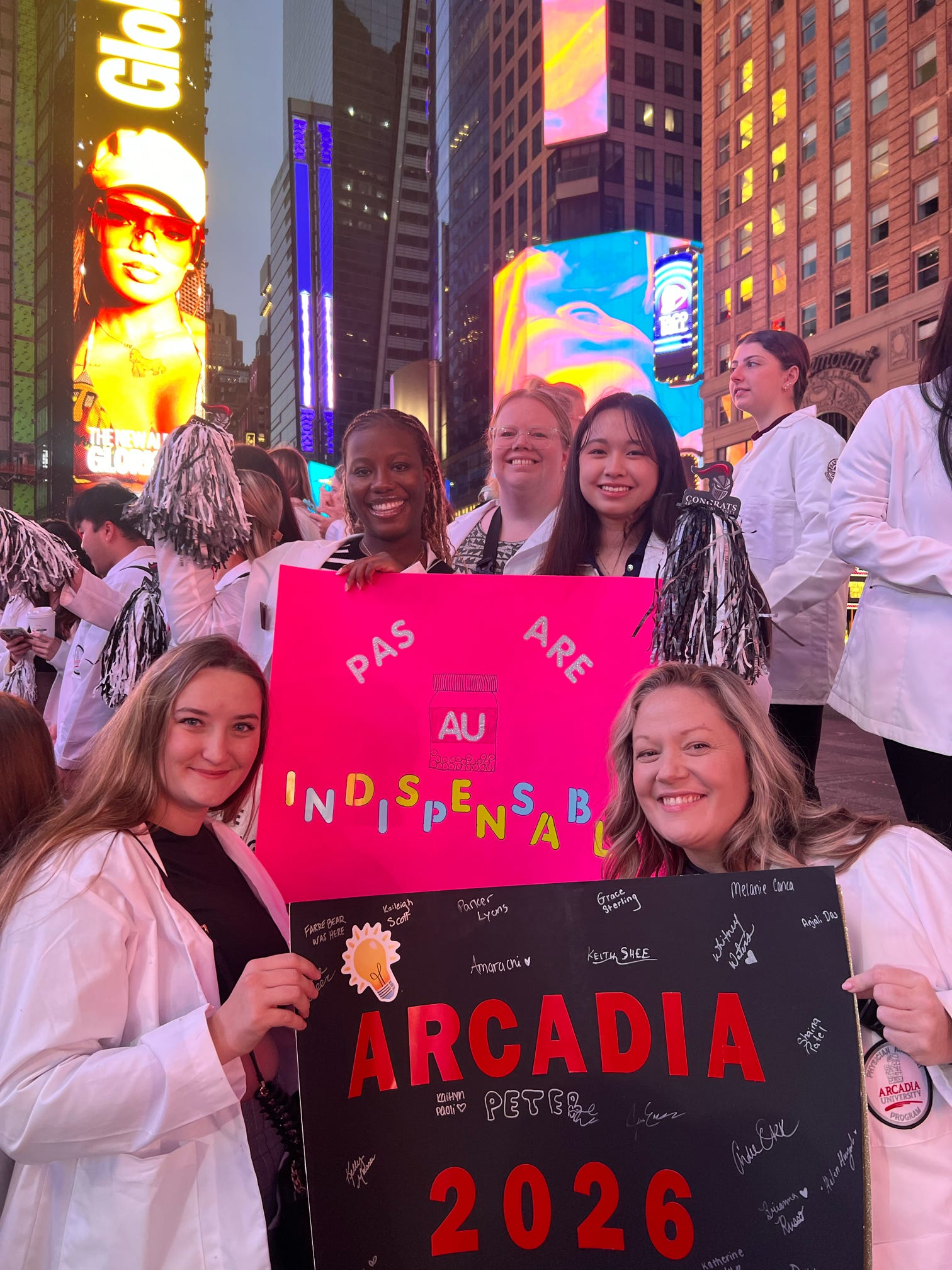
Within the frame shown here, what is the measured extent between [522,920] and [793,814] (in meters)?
0.57

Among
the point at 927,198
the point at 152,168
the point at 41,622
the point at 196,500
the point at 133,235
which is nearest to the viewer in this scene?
the point at 196,500

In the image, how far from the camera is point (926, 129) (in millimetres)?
25500

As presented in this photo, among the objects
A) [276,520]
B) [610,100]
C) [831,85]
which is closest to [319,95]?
[610,100]

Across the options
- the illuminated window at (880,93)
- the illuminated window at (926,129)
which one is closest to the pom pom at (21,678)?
the illuminated window at (926,129)

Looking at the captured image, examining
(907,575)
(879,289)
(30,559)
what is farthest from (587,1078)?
(879,289)

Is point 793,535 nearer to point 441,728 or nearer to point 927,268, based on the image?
point 441,728

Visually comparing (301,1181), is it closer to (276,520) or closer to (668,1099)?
(668,1099)

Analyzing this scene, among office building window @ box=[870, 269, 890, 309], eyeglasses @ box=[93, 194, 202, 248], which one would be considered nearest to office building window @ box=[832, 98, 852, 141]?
office building window @ box=[870, 269, 890, 309]

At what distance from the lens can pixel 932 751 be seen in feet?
6.63

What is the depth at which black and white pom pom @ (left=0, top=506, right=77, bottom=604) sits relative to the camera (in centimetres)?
306

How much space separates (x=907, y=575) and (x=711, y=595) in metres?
0.52

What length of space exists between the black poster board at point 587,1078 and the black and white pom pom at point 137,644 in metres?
1.52

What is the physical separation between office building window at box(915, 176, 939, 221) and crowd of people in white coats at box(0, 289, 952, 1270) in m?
27.8

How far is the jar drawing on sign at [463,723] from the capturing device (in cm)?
217
